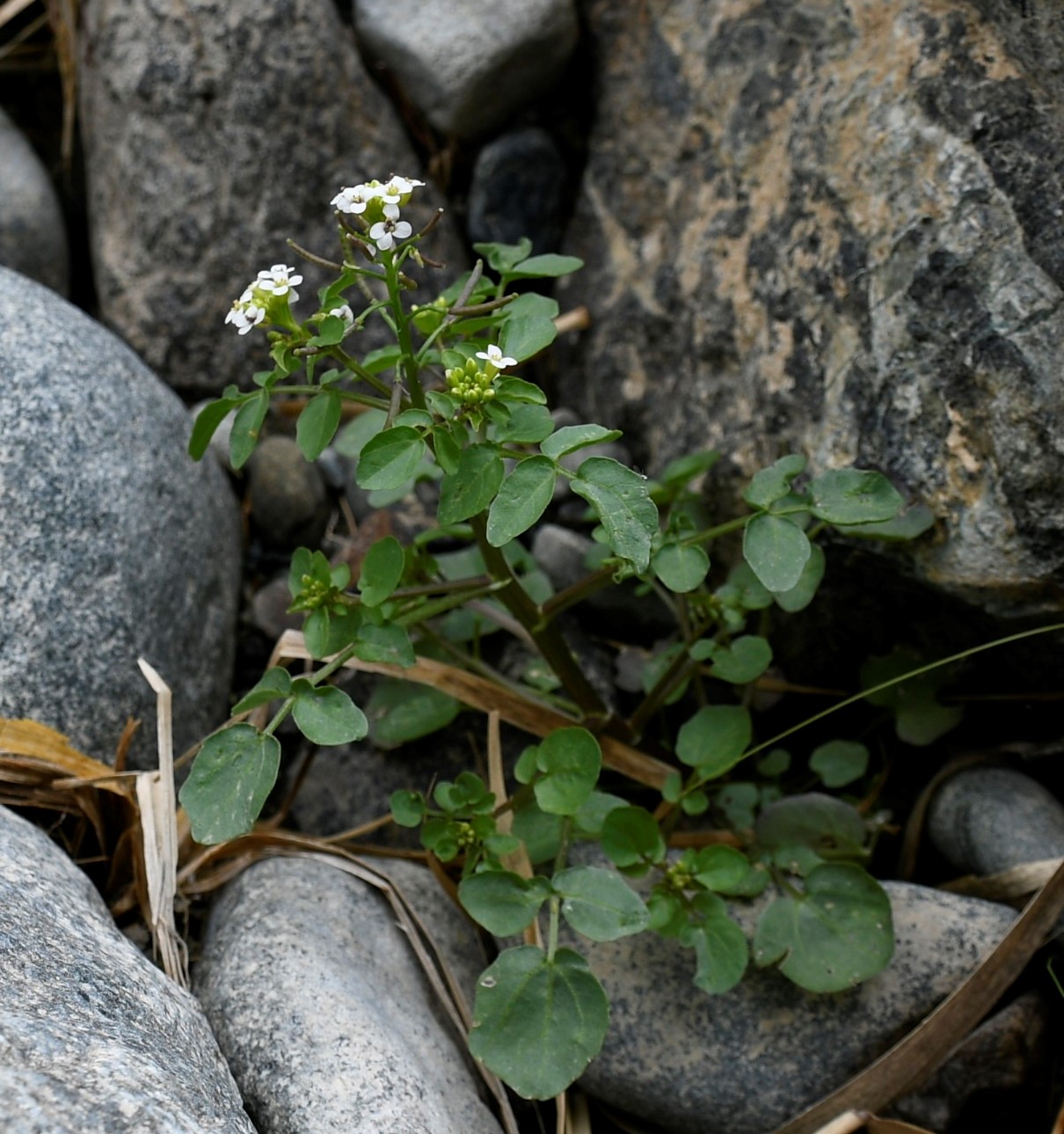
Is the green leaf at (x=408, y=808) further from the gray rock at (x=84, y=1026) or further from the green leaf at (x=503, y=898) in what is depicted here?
the gray rock at (x=84, y=1026)

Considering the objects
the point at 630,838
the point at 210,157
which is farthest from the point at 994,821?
the point at 210,157

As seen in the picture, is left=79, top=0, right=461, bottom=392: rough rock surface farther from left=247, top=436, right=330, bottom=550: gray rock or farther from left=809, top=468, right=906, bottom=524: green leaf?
left=809, top=468, right=906, bottom=524: green leaf

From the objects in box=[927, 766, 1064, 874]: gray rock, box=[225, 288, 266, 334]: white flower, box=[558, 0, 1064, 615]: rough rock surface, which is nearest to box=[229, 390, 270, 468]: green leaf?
box=[225, 288, 266, 334]: white flower

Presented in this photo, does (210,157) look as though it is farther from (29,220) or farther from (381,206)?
(381,206)

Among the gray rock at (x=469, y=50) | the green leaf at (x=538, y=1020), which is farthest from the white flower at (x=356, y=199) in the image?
the gray rock at (x=469, y=50)

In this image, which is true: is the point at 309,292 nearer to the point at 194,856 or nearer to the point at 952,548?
the point at 194,856

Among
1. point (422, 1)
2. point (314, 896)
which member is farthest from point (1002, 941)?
point (422, 1)
